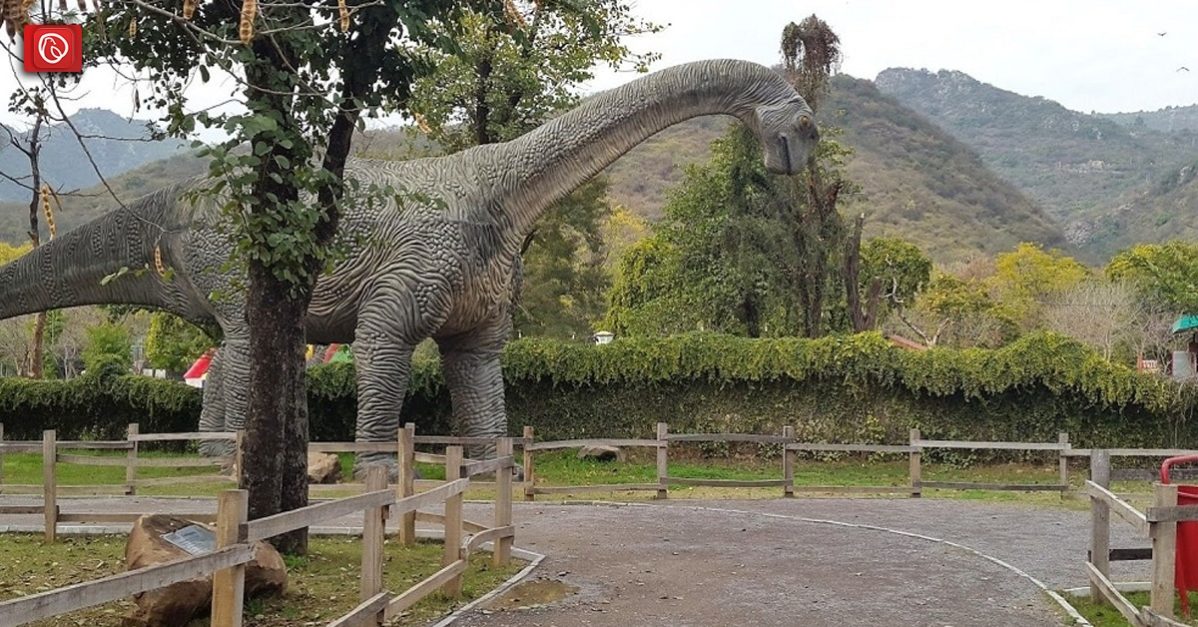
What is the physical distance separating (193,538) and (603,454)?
40.8 ft

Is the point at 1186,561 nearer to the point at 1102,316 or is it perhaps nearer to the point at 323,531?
the point at 323,531

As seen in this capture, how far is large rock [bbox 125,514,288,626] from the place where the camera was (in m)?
5.54

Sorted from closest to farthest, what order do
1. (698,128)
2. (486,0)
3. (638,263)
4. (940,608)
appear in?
1. (940,608)
2. (486,0)
3. (638,263)
4. (698,128)

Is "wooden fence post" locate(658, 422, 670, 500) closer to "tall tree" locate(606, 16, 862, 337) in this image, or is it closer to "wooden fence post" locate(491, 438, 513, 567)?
"wooden fence post" locate(491, 438, 513, 567)

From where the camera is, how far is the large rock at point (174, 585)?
554 centimetres

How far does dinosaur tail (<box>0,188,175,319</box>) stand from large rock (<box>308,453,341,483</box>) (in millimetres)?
2697

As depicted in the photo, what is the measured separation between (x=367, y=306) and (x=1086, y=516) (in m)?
8.10

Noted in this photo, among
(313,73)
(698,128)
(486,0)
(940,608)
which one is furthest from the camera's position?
(698,128)

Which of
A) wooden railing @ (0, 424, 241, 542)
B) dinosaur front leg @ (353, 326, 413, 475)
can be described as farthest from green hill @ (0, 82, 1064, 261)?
dinosaur front leg @ (353, 326, 413, 475)

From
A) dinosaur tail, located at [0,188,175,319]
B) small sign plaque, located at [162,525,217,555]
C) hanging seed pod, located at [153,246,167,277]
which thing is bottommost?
small sign plaque, located at [162,525,217,555]

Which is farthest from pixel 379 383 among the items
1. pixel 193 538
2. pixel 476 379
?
pixel 193 538

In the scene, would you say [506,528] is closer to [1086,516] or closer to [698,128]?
[1086,516]

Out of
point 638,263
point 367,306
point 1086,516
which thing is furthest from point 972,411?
point 638,263

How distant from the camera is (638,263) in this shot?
3488cm
